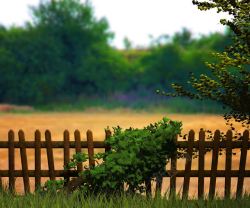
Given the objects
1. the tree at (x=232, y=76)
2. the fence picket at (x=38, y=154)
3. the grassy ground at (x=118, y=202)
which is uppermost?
the tree at (x=232, y=76)

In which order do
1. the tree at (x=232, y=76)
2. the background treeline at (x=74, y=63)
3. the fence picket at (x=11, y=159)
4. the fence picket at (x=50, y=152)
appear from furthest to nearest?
1. the background treeline at (x=74, y=63)
2. the fence picket at (x=11, y=159)
3. the fence picket at (x=50, y=152)
4. the tree at (x=232, y=76)

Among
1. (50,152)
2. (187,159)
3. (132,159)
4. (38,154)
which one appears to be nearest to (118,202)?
(132,159)

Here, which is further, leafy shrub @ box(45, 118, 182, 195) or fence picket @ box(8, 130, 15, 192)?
fence picket @ box(8, 130, 15, 192)

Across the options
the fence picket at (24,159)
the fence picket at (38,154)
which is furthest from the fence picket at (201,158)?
the fence picket at (24,159)

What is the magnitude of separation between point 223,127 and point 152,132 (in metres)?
18.6

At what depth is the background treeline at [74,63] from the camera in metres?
47.8

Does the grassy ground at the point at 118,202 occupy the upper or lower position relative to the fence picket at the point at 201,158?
lower

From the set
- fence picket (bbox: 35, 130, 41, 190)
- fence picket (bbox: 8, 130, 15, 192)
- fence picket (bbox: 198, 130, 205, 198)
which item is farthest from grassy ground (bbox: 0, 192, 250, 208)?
fence picket (bbox: 8, 130, 15, 192)

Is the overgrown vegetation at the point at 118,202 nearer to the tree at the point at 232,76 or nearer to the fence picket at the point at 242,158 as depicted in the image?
the fence picket at the point at 242,158

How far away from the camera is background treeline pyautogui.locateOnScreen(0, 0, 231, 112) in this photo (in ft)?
157

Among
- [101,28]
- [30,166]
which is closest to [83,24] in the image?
[101,28]

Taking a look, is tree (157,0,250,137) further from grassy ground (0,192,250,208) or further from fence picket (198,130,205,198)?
grassy ground (0,192,250,208)

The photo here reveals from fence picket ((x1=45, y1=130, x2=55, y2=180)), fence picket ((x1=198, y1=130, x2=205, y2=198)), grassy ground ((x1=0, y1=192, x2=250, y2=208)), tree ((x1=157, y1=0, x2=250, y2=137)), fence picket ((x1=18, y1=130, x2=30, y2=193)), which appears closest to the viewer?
grassy ground ((x1=0, y1=192, x2=250, y2=208))

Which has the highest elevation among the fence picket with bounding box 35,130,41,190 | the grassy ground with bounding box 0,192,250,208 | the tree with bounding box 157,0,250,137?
the tree with bounding box 157,0,250,137
